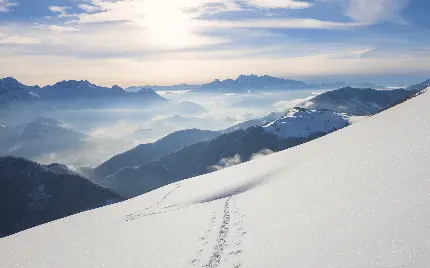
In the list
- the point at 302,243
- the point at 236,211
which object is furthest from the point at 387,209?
the point at 236,211

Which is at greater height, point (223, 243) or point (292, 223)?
point (292, 223)

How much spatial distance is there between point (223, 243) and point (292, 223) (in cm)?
341

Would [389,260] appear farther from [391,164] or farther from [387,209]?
[391,164]

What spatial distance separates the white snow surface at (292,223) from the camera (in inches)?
462

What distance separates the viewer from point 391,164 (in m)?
20.3

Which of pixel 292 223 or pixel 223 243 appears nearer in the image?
pixel 292 223

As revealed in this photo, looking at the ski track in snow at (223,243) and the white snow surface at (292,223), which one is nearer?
the white snow surface at (292,223)

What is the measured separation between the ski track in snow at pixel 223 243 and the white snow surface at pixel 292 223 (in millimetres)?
57

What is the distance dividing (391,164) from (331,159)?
9.54 m

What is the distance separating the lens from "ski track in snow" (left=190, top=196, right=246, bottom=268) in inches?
597

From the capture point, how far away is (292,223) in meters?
16.7

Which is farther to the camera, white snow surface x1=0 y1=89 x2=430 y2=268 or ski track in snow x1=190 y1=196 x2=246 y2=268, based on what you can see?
ski track in snow x1=190 y1=196 x2=246 y2=268

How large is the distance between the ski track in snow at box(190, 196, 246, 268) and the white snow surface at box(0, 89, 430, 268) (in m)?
0.06

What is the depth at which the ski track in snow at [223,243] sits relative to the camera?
597 inches
